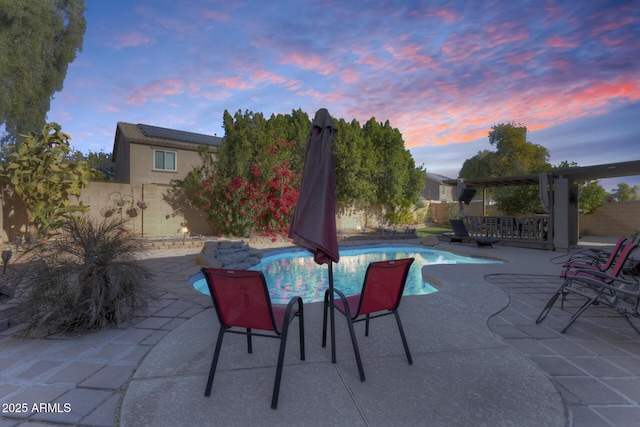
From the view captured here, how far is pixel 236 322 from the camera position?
2355 millimetres

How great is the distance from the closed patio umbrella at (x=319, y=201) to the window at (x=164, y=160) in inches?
666

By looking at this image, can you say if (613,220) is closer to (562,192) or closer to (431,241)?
(562,192)

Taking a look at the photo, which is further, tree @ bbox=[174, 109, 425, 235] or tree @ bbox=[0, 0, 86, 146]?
tree @ bbox=[0, 0, 86, 146]

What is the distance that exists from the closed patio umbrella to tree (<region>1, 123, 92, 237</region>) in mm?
10476

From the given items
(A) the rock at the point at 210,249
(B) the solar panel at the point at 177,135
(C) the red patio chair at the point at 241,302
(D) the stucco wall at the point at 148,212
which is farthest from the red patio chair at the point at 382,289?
(B) the solar panel at the point at 177,135

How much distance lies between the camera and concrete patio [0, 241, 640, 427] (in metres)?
2.00

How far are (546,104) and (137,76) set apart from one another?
14.2 m

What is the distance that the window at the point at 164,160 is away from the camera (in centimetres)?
1708

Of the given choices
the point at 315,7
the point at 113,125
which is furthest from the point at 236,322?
the point at 113,125

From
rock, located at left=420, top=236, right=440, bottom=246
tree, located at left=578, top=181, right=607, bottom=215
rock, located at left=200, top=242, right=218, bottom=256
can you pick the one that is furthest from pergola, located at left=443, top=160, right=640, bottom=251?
rock, located at left=200, top=242, right=218, bottom=256

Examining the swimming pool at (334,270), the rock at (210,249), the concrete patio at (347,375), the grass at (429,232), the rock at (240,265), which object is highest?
the rock at (210,249)

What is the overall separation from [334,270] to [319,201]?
22.2 ft

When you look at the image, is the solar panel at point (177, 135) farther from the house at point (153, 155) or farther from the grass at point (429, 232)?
the grass at point (429, 232)

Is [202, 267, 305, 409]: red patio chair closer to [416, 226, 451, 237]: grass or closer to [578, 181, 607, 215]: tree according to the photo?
[416, 226, 451, 237]: grass
